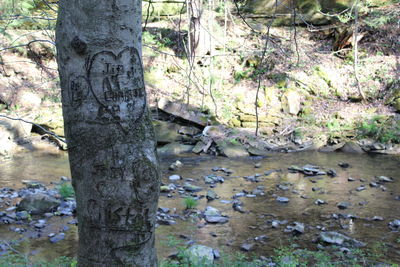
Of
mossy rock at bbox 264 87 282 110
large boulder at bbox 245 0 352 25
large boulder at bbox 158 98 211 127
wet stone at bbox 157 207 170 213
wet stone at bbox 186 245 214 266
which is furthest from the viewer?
large boulder at bbox 245 0 352 25

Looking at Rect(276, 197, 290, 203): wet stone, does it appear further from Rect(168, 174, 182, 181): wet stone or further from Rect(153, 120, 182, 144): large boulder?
Rect(153, 120, 182, 144): large boulder

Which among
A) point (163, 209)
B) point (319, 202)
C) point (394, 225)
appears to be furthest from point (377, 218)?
point (163, 209)

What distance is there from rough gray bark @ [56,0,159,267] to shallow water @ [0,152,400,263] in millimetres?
2655

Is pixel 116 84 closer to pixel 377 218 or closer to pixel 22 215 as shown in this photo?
pixel 22 215

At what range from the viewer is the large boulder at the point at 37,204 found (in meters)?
5.69

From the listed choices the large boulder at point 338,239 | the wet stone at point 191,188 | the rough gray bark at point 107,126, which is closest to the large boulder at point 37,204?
the wet stone at point 191,188

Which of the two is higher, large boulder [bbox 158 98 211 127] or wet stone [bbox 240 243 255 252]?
large boulder [bbox 158 98 211 127]

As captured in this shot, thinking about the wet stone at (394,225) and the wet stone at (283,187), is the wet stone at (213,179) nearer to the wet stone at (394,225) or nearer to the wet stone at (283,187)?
the wet stone at (283,187)

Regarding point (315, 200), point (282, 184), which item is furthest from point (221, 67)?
point (315, 200)

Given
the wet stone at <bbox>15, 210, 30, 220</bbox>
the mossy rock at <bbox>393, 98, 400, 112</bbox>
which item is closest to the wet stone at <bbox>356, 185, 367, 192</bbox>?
the mossy rock at <bbox>393, 98, 400, 112</bbox>

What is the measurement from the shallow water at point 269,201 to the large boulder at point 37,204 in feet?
1.05

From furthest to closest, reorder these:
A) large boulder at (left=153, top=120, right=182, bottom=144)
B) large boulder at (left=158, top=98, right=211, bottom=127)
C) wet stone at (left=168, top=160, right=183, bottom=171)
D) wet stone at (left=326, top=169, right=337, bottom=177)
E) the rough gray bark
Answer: large boulder at (left=158, top=98, right=211, bottom=127)
large boulder at (left=153, top=120, right=182, bottom=144)
wet stone at (left=168, top=160, right=183, bottom=171)
wet stone at (left=326, top=169, right=337, bottom=177)
the rough gray bark

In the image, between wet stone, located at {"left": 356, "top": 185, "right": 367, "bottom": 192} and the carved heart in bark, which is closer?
the carved heart in bark

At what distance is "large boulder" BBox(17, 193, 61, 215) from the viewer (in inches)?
224
